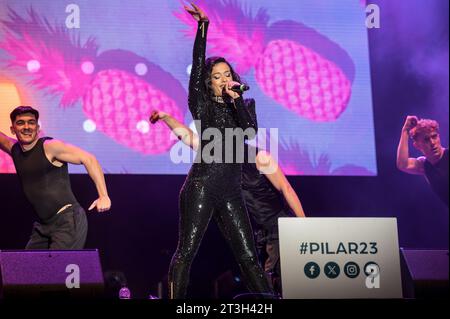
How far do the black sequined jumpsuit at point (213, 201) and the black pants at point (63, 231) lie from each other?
124cm

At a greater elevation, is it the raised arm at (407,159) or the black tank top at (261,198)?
the raised arm at (407,159)

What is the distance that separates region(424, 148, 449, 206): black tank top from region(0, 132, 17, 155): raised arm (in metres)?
3.63

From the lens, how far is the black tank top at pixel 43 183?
16.8 feet

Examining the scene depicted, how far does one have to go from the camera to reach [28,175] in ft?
16.9

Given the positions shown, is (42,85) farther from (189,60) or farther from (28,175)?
(189,60)

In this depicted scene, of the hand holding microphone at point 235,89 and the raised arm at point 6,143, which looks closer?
the hand holding microphone at point 235,89

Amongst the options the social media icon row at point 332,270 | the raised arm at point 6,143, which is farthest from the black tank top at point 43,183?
the social media icon row at point 332,270

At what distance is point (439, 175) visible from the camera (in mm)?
6102

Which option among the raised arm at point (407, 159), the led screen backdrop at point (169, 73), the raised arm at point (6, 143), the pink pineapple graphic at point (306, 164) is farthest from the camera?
the raised arm at point (407, 159)

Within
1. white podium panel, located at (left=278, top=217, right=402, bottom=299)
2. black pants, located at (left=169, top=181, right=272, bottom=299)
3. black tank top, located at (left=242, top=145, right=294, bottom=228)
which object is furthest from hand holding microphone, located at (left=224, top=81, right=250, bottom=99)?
black tank top, located at (left=242, top=145, right=294, bottom=228)

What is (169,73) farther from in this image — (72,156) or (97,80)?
(72,156)

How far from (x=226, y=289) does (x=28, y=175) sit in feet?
6.43

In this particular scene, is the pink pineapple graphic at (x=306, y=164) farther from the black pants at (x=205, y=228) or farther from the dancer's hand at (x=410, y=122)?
the black pants at (x=205, y=228)

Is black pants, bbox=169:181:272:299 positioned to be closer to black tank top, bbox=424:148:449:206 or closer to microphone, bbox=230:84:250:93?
microphone, bbox=230:84:250:93
